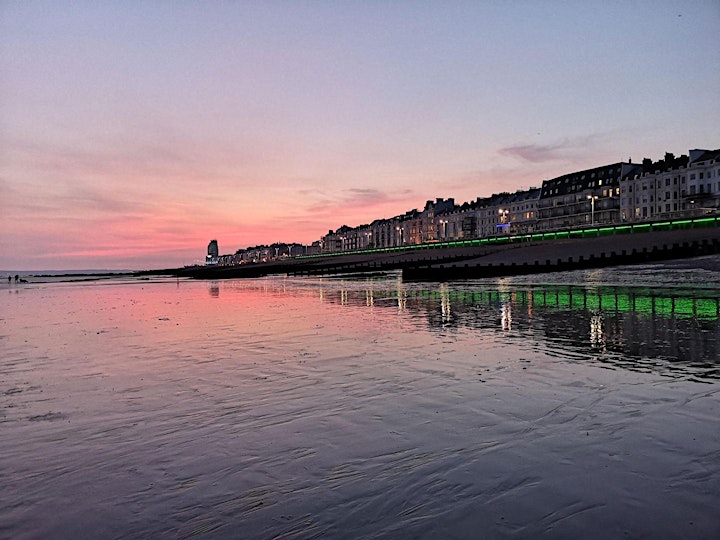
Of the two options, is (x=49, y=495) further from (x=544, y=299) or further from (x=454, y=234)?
(x=454, y=234)

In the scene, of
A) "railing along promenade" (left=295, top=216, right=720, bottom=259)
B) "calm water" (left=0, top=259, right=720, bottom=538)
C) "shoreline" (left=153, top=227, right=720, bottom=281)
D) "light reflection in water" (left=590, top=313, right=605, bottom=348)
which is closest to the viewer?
"calm water" (left=0, top=259, right=720, bottom=538)

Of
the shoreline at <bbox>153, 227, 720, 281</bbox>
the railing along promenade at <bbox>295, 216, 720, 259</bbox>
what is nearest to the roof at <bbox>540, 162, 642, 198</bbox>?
the railing along promenade at <bbox>295, 216, 720, 259</bbox>

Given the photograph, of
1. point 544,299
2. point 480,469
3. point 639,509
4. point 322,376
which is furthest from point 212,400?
point 544,299

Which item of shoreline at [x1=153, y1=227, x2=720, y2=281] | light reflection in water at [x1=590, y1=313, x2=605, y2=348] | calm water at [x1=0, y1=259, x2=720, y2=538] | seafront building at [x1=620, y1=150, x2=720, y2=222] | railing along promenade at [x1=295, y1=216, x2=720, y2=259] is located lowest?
calm water at [x1=0, y1=259, x2=720, y2=538]

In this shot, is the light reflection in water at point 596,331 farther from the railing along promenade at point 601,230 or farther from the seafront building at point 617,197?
the seafront building at point 617,197

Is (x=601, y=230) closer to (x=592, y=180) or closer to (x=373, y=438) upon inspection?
(x=592, y=180)

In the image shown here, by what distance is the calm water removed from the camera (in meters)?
4.21

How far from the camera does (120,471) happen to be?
17.9 ft

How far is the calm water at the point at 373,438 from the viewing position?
13.8 ft

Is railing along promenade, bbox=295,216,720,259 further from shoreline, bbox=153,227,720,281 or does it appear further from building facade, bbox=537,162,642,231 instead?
building facade, bbox=537,162,642,231

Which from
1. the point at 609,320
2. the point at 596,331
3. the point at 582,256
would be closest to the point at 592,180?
the point at 582,256

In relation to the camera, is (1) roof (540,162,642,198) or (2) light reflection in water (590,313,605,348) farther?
(1) roof (540,162,642,198)

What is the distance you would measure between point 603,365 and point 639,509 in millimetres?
6212

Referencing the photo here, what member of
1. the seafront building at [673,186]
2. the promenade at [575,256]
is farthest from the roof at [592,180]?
the promenade at [575,256]
